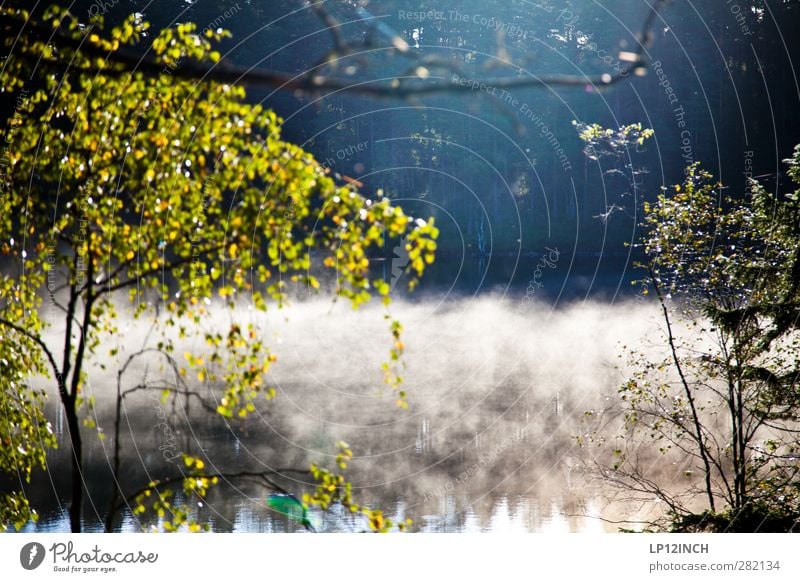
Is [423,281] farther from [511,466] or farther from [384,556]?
[384,556]

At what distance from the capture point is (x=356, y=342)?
16.1 ft

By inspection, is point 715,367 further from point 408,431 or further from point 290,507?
point 290,507

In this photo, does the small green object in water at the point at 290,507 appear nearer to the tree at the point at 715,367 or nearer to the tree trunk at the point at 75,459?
the tree trunk at the point at 75,459

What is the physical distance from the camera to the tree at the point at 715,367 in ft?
15.0

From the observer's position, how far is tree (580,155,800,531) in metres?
4.57

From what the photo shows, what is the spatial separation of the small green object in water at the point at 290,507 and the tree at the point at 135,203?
0.61 m

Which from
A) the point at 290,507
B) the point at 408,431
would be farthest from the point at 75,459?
the point at 408,431

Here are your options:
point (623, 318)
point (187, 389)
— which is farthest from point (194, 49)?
point (623, 318)

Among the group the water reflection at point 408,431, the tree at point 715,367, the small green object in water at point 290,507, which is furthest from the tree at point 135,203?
the tree at point 715,367

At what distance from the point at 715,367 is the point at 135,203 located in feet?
11.8

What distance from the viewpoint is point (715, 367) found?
4.75 meters

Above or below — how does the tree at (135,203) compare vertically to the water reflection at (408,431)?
above

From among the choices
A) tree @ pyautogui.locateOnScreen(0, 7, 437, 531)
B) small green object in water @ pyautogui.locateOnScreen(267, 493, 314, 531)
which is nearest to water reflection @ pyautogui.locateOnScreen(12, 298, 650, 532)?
small green object in water @ pyautogui.locateOnScreen(267, 493, 314, 531)

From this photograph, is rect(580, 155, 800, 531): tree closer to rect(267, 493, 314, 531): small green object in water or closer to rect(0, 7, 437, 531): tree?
rect(0, 7, 437, 531): tree
